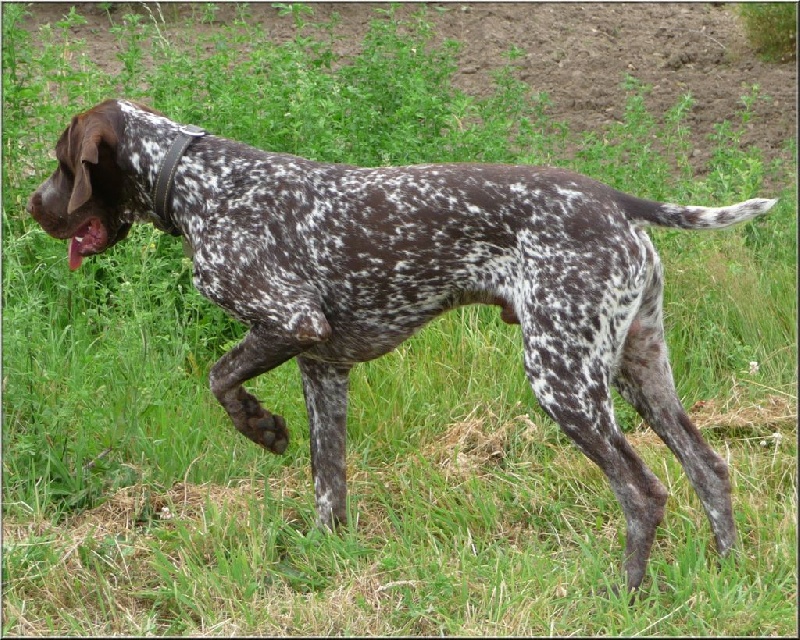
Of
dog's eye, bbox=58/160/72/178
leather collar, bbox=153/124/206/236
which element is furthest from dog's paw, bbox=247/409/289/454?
dog's eye, bbox=58/160/72/178

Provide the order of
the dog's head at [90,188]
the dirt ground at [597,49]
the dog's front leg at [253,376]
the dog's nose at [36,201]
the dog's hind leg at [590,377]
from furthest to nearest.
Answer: the dirt ground at [597,49] < the dog's nose at [36,201] < the dog's head at [90,188] < the dog's front leg at [253,376] < the dog's hind leg at [590,377]

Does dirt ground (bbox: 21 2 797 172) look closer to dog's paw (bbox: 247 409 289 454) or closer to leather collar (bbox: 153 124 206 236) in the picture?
leather collar (bbox: 153 124 206 236)

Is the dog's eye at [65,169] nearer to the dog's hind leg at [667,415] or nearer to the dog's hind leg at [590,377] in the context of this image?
the dog's hind leg at [590,377]

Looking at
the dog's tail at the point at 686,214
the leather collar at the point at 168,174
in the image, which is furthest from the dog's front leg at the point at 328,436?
the dog's tail at the point at 686,214

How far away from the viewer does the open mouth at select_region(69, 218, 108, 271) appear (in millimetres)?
4660

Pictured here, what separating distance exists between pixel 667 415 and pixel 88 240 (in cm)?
240

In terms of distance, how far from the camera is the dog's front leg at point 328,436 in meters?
4.81

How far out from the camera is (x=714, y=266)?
6230 mm

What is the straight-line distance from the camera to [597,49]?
30.5 ft

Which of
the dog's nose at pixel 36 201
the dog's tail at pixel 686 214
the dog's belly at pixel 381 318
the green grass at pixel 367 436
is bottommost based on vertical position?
the green grass at pixel 367 436

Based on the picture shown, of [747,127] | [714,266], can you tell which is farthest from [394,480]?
[747,127]

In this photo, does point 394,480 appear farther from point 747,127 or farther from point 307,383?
point 747,127

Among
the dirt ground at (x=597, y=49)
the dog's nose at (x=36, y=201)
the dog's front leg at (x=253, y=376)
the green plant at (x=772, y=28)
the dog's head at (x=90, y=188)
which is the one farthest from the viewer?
the green plant at (x=772, y=28)

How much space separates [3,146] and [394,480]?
Result: 10.2 ft
